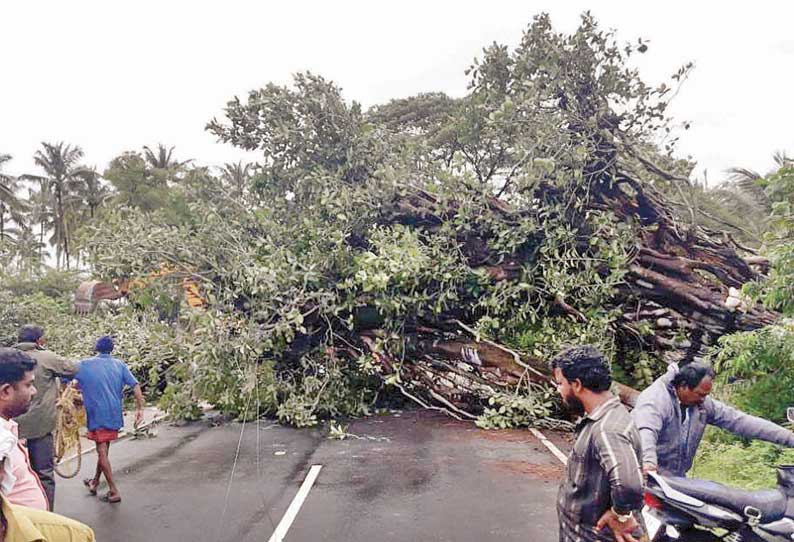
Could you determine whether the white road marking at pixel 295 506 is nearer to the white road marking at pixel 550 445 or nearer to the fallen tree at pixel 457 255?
the fallen tree at pixel 457 255

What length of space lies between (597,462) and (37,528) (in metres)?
2.24

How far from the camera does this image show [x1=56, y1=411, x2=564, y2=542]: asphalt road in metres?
5.52

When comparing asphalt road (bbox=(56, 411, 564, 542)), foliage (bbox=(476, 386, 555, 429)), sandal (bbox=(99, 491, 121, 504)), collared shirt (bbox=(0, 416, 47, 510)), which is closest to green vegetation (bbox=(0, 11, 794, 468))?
foliage (bbox=(476, 386, 555, 429))

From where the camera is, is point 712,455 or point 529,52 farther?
Answer: point 529,52

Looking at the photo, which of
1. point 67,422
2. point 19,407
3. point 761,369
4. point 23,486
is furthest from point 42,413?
point 761,369

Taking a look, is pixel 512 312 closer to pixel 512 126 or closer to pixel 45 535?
pixel 512 126

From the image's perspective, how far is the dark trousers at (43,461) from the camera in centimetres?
524

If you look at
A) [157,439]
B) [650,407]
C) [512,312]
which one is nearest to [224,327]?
[157,439]

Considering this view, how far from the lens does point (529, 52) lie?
33.7 ft

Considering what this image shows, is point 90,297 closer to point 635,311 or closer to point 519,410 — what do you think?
point 519,410

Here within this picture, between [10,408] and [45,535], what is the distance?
4.40 ft

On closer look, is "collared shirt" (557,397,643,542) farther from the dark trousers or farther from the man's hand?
the dark trousers

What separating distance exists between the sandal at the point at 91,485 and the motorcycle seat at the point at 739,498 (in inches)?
228

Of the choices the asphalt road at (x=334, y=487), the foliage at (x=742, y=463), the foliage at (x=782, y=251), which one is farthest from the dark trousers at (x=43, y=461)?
the foliage at (x=782, y=251)
